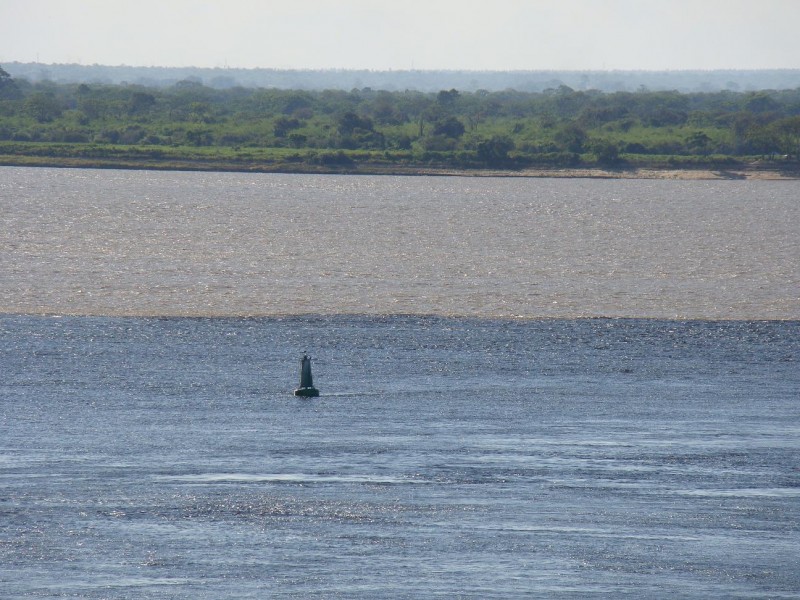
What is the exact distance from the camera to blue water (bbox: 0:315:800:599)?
33.0 ft

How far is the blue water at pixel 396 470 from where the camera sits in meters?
10.1

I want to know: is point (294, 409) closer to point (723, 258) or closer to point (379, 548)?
point (379, 548)

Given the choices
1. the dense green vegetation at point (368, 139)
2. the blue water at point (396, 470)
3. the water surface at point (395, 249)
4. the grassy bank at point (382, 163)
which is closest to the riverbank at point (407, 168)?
the grassy bank at point (382, 163)

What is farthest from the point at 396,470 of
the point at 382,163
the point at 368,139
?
the point at 368,139

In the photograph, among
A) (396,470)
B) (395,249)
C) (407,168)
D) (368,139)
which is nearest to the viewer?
(396,470)

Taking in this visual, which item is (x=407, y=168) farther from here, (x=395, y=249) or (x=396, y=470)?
(x=396, y=470)

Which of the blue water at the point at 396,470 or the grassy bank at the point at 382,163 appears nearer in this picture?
the blue water at the point at 396,470

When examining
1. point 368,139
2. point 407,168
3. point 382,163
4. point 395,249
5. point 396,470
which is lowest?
point 395,249

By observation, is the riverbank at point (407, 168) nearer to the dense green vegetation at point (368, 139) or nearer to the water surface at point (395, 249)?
the dense green vegetation at point (368, 139)

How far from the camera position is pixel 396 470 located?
12.6m

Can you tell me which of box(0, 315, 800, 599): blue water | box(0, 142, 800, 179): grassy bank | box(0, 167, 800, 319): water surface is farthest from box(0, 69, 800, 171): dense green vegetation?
box(0, 315, 800, 599): blue water

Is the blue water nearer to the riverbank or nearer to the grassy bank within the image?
the riverbank

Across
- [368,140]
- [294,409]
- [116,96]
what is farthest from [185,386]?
[116,96]

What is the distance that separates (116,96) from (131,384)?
416 feet
